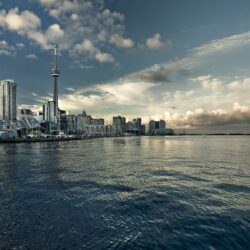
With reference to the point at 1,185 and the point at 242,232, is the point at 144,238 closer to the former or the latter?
the point at 242,232

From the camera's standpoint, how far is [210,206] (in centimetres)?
2894

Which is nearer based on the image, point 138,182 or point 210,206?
point 210,206

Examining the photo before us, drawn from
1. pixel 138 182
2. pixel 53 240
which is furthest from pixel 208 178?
pixel 53 240

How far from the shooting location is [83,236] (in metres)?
21.1

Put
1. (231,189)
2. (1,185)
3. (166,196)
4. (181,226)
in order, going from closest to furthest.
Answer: (181,226)
(166,196)
(231,189)
(1,185)

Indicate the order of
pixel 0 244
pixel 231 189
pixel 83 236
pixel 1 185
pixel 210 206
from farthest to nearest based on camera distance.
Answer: pixel 1 185 → pixel 231 189 → pixel 210 206 → pixel 83 236 → pixel 0 244

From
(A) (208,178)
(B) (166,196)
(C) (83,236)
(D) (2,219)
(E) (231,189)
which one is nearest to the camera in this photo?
(C) (83,236)

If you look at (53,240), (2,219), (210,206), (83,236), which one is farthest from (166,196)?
(2,219)

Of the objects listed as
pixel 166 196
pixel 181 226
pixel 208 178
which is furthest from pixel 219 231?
pixel 208 178

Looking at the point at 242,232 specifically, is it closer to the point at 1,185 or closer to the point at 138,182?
the point at 138,182

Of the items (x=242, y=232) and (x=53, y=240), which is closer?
(x=53, y=240)

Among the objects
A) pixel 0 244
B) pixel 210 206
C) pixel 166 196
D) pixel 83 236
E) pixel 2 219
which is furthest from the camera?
pixel 166 196

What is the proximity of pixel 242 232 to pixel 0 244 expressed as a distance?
68.6 feet

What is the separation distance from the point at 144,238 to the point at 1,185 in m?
31.8
